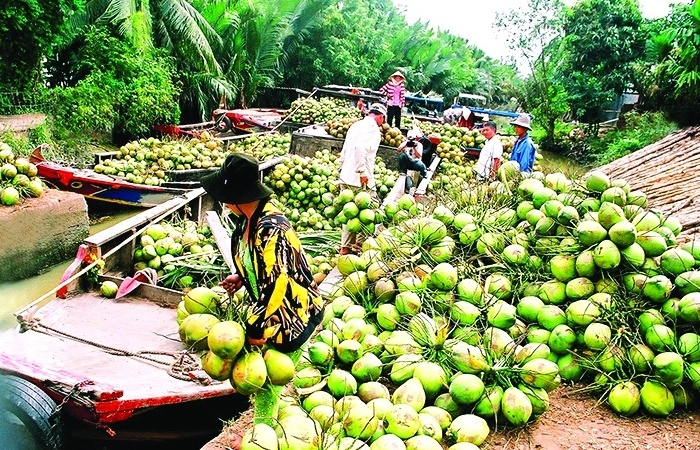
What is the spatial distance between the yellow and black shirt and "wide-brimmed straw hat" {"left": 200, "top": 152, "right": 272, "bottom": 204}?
0.09m

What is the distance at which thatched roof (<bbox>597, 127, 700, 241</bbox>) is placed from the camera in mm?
3832

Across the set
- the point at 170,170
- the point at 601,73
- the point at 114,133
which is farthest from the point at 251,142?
the point at 601,73

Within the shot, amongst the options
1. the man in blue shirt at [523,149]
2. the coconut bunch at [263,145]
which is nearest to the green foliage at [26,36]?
the coconut bunch at [263,145]

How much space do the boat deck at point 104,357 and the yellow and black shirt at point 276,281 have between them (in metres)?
1.08

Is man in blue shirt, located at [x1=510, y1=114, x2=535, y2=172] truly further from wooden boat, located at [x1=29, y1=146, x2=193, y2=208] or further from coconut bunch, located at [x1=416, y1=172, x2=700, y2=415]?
wooden boat, located at [x1=29, y1=146, x2=193, y2=208]

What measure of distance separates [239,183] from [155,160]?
24.8 feet

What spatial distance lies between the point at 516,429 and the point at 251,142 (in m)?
9.28

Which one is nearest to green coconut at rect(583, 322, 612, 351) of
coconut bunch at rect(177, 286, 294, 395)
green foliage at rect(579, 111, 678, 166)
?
coconut bunch at rect(177, 286, 294, 395)

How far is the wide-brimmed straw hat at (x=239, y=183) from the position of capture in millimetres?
2365

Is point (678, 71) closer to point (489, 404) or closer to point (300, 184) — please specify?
point (300, 184)

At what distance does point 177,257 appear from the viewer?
5461 millimetres

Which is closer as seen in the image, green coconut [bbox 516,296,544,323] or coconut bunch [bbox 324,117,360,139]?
green coconut [bbox 516,296,544,323]

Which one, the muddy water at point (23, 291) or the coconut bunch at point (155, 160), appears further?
the coconut bunch at point (155, 160)

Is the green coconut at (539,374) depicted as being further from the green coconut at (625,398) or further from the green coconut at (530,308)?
the green coconut at (530,308)
